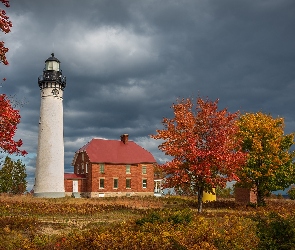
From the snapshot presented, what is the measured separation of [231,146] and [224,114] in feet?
7.89

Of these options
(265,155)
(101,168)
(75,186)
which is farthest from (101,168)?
(265,155)

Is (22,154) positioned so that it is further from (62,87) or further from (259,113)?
(62,87)

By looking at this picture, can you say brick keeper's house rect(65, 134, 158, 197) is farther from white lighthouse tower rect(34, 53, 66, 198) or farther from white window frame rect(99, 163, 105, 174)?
white lighthouse tower rect(34, 53, 66, 198)

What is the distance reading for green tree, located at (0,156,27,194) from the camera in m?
56.7

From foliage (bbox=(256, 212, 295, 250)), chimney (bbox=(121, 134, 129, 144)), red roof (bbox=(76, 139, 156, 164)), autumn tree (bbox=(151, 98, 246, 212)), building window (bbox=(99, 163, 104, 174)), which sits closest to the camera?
foliage (bbox=(256, 212, 295, 250))

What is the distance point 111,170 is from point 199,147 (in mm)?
32464

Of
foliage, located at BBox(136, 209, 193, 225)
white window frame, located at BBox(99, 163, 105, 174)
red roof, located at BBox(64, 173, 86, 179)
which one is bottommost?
foliage, located at BBox(136, 209, 193, 225)

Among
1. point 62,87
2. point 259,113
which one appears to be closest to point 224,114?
point 259,113

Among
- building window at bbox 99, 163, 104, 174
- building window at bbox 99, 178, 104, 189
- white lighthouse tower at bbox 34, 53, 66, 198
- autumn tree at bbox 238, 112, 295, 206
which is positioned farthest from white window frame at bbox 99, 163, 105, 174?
autumn tree at bbox 238, 112, 295, 206

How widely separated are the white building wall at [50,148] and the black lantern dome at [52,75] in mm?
709

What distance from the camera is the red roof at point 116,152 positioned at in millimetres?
57844

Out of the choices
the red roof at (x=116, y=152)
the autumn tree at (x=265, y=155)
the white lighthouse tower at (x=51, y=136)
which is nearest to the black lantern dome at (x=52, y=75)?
the white lighthouse tower at (x=51, y=136)

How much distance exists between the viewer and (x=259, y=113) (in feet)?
121

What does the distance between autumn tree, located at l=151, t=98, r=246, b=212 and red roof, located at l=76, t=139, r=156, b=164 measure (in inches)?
1240
